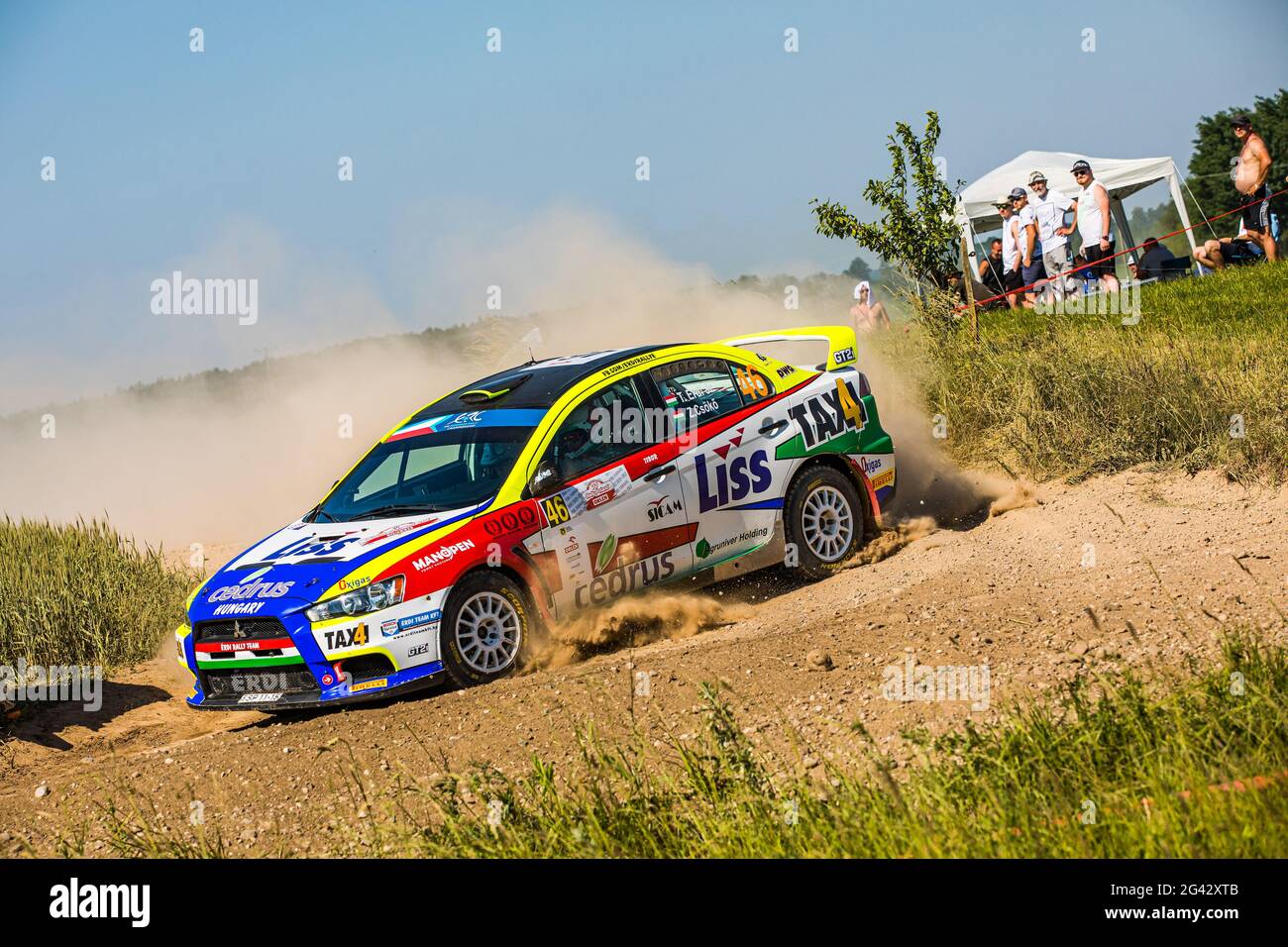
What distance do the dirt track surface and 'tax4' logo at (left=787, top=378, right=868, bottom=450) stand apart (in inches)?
48.7

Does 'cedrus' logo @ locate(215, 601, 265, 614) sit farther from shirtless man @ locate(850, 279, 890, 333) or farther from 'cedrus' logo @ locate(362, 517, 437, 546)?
shirtless man @ locate(850, 279, 890, 333)

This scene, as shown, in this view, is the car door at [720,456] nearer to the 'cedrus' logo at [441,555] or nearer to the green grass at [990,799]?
the 'cedrus' logo at [441,555]

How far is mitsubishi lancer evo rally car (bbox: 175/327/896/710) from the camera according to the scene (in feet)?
24.3

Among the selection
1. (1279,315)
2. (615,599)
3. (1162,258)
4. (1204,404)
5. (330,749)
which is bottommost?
(330,749)

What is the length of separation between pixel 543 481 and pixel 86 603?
4565mm

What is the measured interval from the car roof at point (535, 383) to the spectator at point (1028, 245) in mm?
10335

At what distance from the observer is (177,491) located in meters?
20.0

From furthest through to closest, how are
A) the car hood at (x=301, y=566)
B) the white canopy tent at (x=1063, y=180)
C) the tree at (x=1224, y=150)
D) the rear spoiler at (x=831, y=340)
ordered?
the tree at (x=1224, y=150)
the white canopy tent at (x=1063, y=180)
the rear spoiler at (x=831, y=340)
the car hood at (x=301, y=566)

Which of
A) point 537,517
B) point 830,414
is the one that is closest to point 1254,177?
point 830,414

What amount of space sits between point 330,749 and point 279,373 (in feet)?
65.1

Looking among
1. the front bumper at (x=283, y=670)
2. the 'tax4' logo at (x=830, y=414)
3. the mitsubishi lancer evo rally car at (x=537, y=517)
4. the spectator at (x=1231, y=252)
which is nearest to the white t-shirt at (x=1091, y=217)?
the spectator at (x=1231, y=252)

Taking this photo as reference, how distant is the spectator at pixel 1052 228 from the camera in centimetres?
1777
